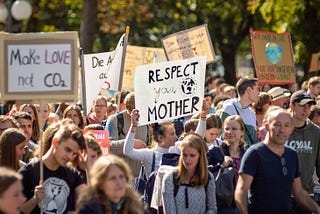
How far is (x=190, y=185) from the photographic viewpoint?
8516 millimetres

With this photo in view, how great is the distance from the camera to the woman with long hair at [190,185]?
8.48 metres

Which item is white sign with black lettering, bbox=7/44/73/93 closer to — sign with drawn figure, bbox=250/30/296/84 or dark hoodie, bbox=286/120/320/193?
dark hoodie, bbox=286/120/320/193

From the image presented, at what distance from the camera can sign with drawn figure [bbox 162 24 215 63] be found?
612 inches

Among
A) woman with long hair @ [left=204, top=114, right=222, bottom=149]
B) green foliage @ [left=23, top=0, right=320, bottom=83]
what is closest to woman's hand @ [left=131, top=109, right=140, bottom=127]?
woman with long hair @ [left=204, top=114, right=222, bottom=149]

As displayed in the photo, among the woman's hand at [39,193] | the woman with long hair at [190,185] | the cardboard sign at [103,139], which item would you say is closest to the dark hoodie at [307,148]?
the woman with long hair at [190,185]

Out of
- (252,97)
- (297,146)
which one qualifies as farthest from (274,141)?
(252,97)

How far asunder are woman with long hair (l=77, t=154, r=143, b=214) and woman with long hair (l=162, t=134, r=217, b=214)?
1.77 m

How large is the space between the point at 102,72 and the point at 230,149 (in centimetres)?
423

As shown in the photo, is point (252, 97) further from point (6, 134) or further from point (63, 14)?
point (63, 14)

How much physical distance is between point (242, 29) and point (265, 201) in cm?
3386

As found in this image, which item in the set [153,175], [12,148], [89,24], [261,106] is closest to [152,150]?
[153,175]

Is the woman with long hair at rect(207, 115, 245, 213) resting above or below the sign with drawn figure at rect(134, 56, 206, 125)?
below

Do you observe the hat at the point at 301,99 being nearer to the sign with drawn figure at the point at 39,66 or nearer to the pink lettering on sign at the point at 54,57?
the sign with drawn figure at the point at 39,66

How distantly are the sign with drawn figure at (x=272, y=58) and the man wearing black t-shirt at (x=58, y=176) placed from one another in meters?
7.45
